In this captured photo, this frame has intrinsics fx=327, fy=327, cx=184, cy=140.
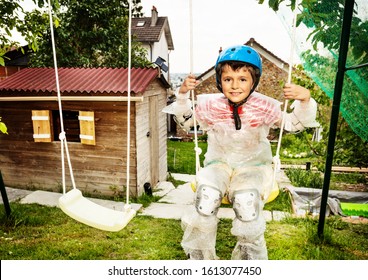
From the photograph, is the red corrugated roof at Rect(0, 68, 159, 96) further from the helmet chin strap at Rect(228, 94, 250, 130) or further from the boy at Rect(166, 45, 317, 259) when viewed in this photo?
the helmet chin strap at Rect(228, 94, 250, 130)

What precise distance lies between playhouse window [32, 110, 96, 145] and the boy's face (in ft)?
14.2

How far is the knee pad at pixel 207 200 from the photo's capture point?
2193mm

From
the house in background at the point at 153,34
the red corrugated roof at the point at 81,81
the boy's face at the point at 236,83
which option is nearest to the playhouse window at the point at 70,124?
the red corrugated roof at the point at 81,81

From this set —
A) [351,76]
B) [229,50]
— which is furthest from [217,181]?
[351,76]

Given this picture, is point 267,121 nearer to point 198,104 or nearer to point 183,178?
point 198,104

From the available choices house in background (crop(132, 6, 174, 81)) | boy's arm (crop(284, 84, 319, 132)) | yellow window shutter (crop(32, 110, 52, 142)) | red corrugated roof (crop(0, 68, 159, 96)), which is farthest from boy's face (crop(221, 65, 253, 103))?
house in background (crop(132, 6, 174, 81))

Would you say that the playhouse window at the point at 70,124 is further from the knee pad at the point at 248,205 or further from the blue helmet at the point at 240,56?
the knee pad at the point at 248,205

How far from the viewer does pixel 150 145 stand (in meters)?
7.12

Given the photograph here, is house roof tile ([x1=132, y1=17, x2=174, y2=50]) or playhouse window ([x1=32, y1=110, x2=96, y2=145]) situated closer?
playhouse window ([x1=32, y1=110, x2=96, y2=145])

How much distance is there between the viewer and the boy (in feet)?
7.19

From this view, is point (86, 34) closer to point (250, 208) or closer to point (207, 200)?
point (207, 200)

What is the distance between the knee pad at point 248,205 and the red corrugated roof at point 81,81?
384cm

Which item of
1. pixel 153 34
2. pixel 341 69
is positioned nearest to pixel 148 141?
pixel 341 69

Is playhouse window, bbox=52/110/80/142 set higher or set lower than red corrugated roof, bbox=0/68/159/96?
lower
